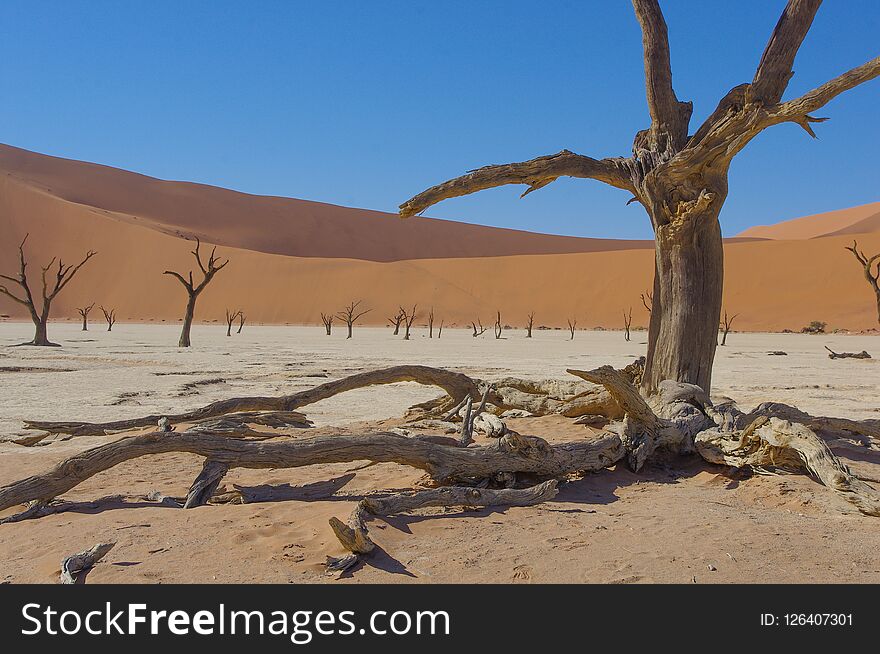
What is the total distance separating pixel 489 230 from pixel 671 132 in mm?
118288

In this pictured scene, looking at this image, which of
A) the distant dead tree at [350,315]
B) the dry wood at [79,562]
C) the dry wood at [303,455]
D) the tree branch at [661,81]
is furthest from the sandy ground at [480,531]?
the distant dead tree at [350,315]

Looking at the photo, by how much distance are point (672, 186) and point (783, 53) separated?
4.48ft

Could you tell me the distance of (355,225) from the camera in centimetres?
11906

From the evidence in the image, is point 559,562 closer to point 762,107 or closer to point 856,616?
point 856,616

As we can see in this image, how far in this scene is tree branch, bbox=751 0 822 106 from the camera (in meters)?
5.81

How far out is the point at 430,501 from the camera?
416cm

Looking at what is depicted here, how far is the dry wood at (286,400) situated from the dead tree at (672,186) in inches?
72.5

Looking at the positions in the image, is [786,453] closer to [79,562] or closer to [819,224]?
[79,562]

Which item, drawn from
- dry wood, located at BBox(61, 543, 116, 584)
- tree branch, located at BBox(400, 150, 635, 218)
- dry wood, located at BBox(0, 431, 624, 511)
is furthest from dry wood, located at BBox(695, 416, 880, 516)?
dry wood, located at BBox(61, 543, 116, 584)

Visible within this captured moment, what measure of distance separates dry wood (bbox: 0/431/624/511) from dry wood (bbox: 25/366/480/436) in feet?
6.36

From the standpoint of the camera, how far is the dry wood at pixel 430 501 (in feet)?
11.2

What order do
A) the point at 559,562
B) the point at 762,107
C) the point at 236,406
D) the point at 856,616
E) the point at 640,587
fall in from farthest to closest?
1. the point at 236,406
2. the point at 762,107
3. the point at 559,562
4. the point at 640,587
5. the point at 856,616

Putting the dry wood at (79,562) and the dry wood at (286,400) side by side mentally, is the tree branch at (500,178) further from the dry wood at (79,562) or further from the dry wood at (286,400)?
the dry wood at (79,562)

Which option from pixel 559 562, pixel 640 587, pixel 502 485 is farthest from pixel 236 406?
pixel 640 587
